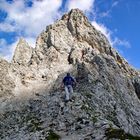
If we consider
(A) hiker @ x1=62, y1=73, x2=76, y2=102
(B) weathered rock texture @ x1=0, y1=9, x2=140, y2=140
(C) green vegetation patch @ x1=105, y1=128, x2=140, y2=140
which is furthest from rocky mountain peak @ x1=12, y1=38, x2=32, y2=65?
(C) green vegetation patch @ x1=105, y1=128, x2=140, y2=140

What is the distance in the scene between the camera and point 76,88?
Answer: 212ft

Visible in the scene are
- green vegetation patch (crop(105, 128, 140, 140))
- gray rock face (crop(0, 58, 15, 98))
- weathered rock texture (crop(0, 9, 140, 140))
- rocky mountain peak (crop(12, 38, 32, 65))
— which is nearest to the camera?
green vegetation patch (crop(105, 128, 140, 140))

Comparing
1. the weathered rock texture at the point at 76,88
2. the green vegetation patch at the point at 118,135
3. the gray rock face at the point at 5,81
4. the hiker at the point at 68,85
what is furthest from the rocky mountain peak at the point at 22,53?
the green vegetation patch at the point at 118,135

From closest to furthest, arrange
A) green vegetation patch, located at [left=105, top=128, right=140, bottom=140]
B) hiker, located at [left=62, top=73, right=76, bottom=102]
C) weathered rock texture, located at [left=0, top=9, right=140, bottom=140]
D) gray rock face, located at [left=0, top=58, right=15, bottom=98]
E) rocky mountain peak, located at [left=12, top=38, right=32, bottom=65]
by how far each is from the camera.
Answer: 1. green vegetation patch, located at [left=105, top=128, right=140, bottom=140]
2. weathered rock texture, located at [left=0, top=9, right=140, bottom=140]
3. hiker, located at [left=62, top=73, right=76, bottom=102]
4. gray rock face, located at [left=0, top=58, right=15, bottom=98]
5. rocky mountain peak, located at [left=12, top=38, right=32, bottom=65]

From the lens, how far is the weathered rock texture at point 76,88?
166 ft

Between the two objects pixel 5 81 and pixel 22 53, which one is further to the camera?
pixel 22 53

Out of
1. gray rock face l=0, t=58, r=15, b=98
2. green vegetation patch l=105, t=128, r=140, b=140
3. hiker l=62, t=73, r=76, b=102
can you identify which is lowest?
green vegetation patch l=105, t=128, r=140, b=140

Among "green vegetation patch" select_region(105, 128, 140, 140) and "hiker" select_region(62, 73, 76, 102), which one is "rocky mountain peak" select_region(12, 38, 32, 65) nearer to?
"hiker" select_region(62, 73, 76, 102)

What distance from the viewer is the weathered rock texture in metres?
50.5

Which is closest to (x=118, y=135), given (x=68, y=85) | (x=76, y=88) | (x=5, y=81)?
(x=68, y=85)

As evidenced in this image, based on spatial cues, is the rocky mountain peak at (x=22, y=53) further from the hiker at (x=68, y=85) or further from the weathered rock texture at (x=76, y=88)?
the hiker at (x=68, y=85)

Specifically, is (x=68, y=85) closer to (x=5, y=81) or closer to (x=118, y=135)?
(x=5, y=81)

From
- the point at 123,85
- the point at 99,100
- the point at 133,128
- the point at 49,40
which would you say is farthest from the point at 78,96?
the point at 49,40

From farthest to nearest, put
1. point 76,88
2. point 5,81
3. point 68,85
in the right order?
point 5,81 → point 76,88 → point 68,85
